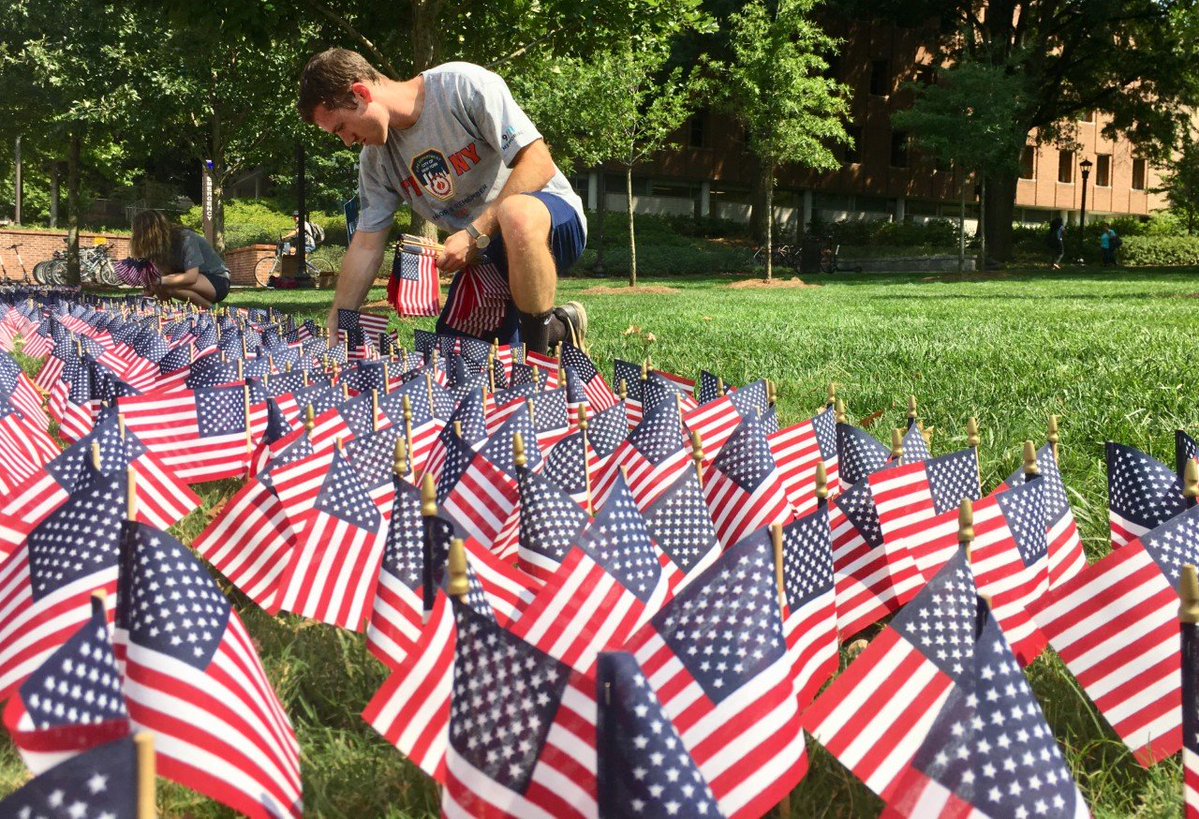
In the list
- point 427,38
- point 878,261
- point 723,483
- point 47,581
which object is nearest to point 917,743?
point 723,483

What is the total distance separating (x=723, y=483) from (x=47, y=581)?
160cm

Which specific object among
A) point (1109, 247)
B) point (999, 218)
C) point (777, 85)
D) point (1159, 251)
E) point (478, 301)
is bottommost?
point (1159, 251)

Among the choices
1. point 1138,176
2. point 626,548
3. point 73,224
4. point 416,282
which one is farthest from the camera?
point 1138,176

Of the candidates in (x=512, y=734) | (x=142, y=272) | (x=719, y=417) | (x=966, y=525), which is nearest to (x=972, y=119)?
(x=142, y=272)

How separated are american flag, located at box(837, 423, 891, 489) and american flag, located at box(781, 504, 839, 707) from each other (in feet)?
3.51

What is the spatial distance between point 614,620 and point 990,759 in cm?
70

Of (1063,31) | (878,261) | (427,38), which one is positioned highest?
(1063,31)

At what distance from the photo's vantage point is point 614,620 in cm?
197

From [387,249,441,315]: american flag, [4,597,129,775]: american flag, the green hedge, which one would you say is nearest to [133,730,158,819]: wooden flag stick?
[4,597,129,775]: american flag

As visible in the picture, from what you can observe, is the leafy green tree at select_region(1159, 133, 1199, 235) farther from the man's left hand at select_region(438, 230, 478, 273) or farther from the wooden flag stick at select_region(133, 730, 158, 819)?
the wooden flag stick at select_region(133, 730, 158, 819)

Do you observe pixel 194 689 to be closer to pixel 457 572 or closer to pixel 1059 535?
pixel 457 572

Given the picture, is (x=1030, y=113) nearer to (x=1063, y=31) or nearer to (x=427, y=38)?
(x=1063, y=31)

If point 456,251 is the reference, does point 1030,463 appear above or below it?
below

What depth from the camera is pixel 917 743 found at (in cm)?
171
